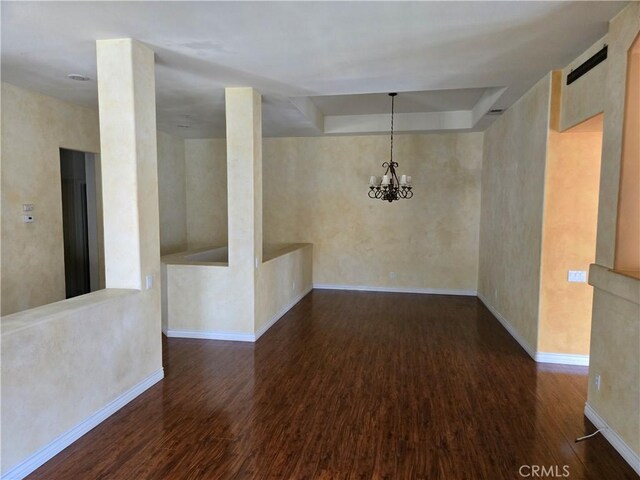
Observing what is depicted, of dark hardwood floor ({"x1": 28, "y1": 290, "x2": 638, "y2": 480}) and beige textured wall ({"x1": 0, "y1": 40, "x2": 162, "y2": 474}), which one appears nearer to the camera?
beige textured wall ({"x1": 0, "y1": 40, "x2": 162, "y2": 474})

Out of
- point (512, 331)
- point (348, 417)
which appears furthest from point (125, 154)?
point (512, 331)

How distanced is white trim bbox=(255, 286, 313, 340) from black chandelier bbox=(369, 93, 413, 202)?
7.14 feet

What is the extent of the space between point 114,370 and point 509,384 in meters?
3.38

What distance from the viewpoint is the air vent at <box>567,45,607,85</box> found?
2.97 metres

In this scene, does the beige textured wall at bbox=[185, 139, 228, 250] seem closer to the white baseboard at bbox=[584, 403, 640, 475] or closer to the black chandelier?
the black chandelier

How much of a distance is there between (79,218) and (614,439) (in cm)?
656

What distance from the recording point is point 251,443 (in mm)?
2646

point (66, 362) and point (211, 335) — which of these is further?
point (211, 335)

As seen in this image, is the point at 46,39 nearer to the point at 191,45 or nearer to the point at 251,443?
the point at 191,45

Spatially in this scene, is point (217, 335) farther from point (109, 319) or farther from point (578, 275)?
point (578, 275)

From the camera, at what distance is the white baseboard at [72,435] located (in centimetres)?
226

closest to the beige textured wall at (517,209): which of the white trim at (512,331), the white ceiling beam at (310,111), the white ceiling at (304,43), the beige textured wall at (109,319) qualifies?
the white trim at (512,331)

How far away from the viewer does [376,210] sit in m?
7.37

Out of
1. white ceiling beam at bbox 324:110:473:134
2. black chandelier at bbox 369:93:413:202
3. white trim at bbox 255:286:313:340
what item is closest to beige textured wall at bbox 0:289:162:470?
white trim at bbox 255:286:313:340
